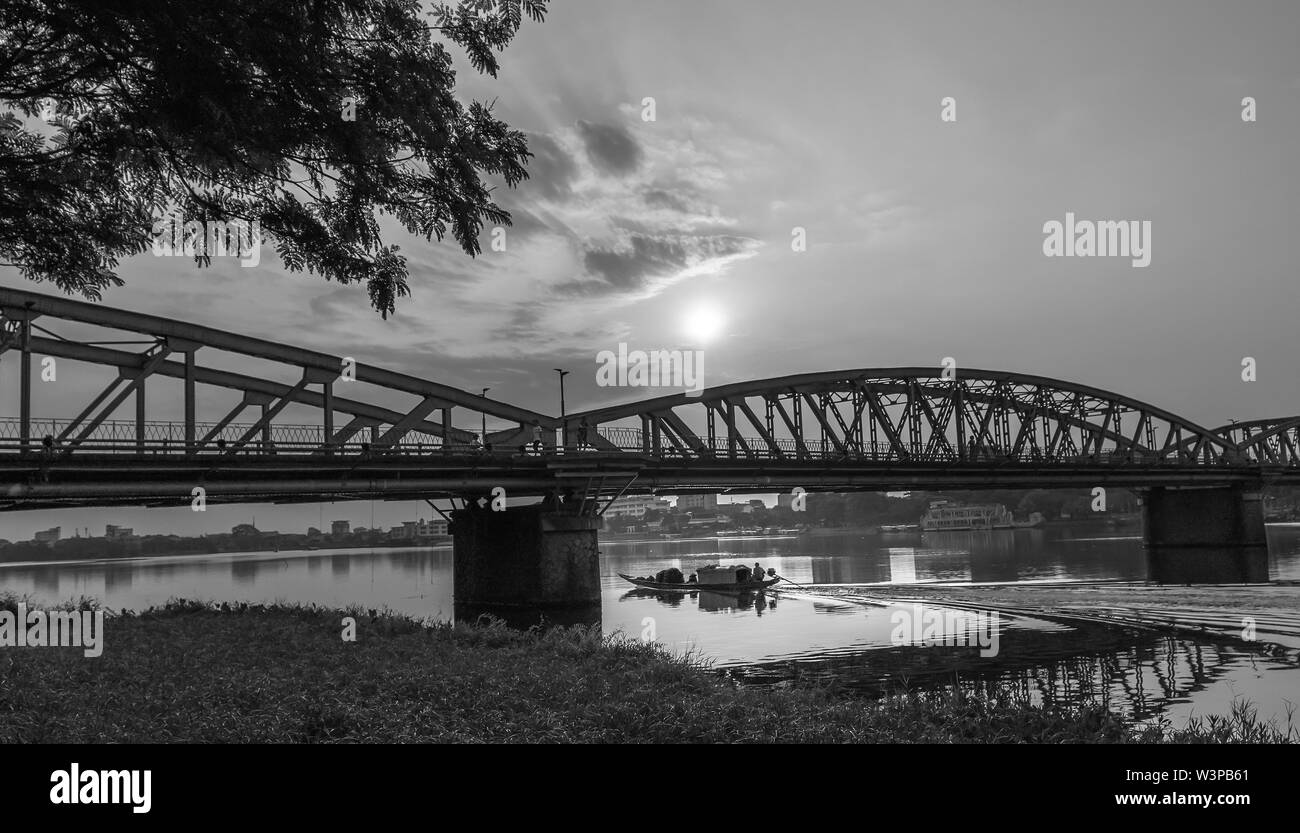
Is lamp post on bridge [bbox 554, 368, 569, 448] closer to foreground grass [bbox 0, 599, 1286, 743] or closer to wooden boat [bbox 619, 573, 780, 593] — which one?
wooden boat [bbox 619, 573, 780, 593]

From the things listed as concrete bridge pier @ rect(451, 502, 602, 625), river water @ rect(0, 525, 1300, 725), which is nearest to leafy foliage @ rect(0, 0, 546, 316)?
river water @ rect(0, 525, 1300, 725)

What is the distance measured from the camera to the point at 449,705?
38.3 ft

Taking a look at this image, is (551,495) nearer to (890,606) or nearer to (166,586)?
(890,606)

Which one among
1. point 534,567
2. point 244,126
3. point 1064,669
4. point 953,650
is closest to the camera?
point 244,126

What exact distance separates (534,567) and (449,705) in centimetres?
3584

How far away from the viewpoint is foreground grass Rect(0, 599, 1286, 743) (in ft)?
33.6

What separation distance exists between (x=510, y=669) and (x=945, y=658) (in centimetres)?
1889

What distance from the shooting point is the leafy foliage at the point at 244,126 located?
8.30 meters

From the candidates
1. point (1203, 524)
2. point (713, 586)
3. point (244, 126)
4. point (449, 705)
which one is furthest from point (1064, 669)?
point (1203, 524)

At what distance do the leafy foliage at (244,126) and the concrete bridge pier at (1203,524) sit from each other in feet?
276

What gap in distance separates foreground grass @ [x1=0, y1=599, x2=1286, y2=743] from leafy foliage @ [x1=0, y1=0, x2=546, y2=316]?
214 inches

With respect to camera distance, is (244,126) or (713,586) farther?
(713,586)

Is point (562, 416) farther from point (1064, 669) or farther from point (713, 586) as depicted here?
point (1064, 669)
